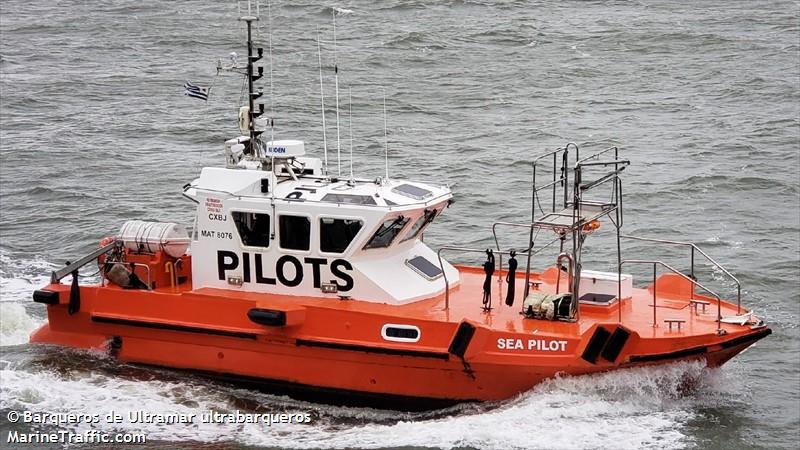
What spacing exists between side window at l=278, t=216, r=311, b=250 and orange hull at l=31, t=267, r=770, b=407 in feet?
2.20

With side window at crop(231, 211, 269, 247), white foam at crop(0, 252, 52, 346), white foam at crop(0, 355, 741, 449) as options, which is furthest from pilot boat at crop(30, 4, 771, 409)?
white foam at crop(0, 252, 52, 346)

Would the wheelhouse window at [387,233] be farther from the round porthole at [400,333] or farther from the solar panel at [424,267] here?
the round porthole at [400,333]

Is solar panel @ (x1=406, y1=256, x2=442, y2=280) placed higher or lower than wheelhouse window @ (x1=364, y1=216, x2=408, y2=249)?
lower

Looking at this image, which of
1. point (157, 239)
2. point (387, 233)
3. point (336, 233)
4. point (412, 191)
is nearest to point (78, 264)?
point (157, 239)

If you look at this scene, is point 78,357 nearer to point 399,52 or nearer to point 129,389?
point 129,389

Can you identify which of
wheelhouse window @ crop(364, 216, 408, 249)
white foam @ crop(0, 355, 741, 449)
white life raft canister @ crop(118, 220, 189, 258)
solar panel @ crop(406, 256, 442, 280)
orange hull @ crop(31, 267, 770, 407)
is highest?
wheelhouse window @ crop(364, 216, 408, 249)

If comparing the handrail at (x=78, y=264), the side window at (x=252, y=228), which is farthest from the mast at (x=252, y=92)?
the handrail at (x=78, y=264)

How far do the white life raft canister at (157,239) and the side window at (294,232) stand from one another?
169 cm

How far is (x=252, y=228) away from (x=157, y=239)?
59.2 inches

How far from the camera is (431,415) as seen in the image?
46.7 feet

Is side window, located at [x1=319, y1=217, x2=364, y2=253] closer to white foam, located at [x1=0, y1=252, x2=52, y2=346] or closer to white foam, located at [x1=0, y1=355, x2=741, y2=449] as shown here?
white foam, located at [x1=0, y1=355, x2=741, y2=449]

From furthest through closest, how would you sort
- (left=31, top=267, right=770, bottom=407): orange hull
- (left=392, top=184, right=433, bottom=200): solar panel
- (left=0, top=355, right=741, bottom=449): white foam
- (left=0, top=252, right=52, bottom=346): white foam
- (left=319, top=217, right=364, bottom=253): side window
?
(left=0, top=252, right=52, bottom=346): white foam → (left=392, top=184, right=433, bottom=200): solar panel → (left=319, top=217, right=364, bottom=253): side window → (left=31, top=267, right=770, bottom=407): orange hull → (left=0, top=355, right=741, bottom=449): white foam

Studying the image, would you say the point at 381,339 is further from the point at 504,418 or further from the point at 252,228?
the point at 252,228

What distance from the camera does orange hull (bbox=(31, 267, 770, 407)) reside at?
13750 millimetres
